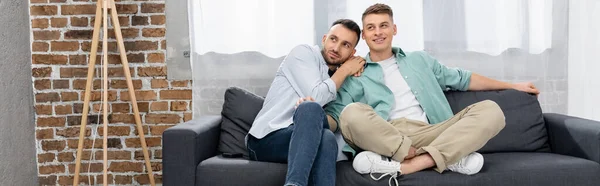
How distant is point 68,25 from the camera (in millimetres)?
3766

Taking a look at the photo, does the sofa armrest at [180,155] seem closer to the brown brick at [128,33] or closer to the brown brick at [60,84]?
the brown brick at [128,33]

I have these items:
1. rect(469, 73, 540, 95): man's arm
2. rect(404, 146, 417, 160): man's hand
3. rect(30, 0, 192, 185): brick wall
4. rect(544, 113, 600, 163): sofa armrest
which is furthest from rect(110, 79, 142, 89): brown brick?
rect(544, 113, 600, 163): sofa armrest

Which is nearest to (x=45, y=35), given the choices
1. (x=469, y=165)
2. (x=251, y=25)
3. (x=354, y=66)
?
(x=251, y=25)

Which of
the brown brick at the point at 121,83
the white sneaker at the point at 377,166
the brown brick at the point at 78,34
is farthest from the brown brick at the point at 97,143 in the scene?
the white sneaker at the point at 377,166

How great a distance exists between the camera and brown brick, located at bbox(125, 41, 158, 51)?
3771mm

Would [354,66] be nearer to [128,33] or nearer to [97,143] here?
[128,33]

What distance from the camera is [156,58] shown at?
3783mm

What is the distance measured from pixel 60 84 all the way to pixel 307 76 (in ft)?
5.17

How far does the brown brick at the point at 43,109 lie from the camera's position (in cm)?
382

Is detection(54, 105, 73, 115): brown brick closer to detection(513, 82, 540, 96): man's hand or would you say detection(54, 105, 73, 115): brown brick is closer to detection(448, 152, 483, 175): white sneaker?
detection(448, 152, 483, 175): white sneaker

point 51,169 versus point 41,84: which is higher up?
point 41,84

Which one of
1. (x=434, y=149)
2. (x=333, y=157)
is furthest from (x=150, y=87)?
(x=434, y=149)

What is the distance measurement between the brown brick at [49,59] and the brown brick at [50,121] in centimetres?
32

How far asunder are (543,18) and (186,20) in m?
1.98
